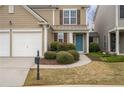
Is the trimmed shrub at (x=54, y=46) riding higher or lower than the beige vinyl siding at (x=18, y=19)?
lower

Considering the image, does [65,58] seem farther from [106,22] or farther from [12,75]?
[106,22]

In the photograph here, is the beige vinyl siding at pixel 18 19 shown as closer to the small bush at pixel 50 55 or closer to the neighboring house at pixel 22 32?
the neighboring house at pixel 22 32

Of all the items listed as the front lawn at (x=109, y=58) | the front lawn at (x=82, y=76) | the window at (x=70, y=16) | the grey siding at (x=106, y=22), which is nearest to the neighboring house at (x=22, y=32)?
the front lawn at (x=109, y=58)

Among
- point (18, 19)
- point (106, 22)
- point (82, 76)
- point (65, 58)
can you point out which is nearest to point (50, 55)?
point (65, 58)

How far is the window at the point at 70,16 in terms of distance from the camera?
3303 centimetres

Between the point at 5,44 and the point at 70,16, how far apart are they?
858 cm

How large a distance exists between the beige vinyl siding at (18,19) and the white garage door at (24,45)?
2.80ft

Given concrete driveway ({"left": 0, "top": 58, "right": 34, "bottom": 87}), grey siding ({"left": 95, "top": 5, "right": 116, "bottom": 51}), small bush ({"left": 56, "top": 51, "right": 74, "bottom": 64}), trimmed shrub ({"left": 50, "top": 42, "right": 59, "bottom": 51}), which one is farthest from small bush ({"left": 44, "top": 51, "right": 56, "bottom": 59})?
grey siding ({"left": 95, "top": 5, "right": 116, "bottom": 51})

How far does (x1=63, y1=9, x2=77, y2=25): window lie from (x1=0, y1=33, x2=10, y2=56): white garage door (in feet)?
25.6

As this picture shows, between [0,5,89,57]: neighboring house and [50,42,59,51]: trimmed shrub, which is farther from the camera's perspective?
[50,42,59,51]: trimmed shrub

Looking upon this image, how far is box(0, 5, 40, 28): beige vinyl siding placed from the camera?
26844 mm

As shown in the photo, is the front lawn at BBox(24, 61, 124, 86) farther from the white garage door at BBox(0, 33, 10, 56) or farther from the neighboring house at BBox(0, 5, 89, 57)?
the white garage door at BBox(0, 33, 10, 56)

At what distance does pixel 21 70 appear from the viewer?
62.1ft
